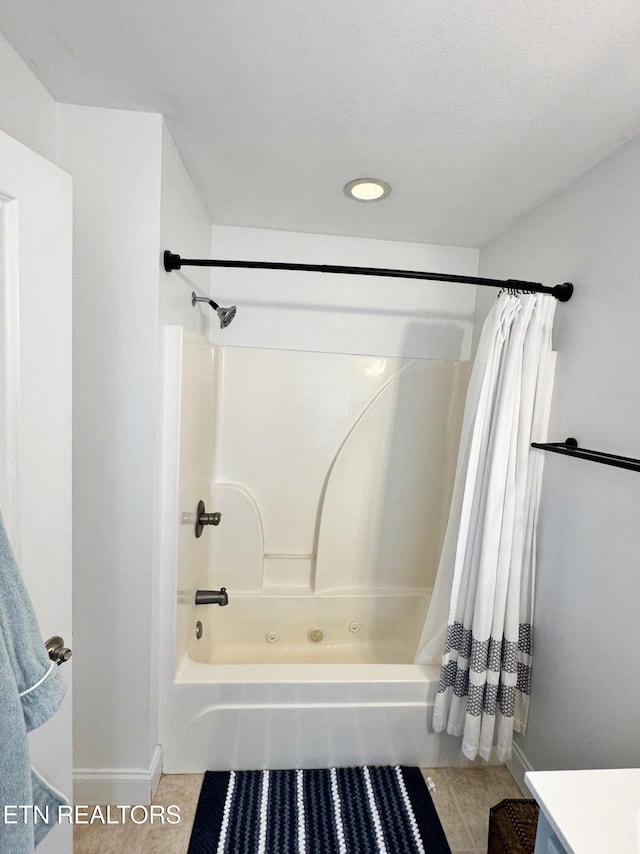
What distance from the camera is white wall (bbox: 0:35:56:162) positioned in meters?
1.12

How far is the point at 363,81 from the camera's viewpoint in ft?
3.90

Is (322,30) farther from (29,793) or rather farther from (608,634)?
(608,634)

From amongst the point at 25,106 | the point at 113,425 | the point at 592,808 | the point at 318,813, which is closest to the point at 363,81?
the point at 25,106

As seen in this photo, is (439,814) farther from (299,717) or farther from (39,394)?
(39,394)

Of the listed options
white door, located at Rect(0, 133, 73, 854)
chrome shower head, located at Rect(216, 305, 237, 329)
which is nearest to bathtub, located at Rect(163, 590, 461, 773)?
white door, located at Rect(0, 133, 73, 854)

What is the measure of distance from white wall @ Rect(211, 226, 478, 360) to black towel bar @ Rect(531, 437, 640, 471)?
1.06 metres

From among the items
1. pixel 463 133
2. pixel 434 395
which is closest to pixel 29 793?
pixel 463 133

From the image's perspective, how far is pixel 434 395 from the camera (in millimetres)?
2523

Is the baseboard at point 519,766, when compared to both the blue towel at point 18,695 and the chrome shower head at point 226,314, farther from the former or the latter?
the chrome shower head at point 226,314

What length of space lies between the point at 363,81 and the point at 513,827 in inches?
81.5

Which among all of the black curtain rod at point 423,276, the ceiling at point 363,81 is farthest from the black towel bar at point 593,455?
the ceiling at point 363,81

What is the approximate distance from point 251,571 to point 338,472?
71 centimetres

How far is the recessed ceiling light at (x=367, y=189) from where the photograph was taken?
1.75 metres

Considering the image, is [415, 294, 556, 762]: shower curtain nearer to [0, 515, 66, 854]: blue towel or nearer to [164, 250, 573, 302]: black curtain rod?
[164, 250, 573, 302]: black curtain rod
